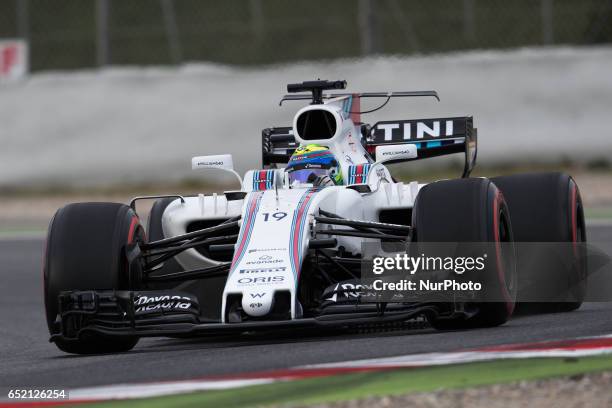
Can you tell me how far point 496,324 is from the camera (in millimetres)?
7938

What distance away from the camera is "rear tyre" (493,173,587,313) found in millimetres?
9422

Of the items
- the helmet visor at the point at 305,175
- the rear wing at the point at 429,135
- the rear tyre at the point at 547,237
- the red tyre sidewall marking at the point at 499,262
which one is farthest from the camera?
the rear wing at the point at 429,135

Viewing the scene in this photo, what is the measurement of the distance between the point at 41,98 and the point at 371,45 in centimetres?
509

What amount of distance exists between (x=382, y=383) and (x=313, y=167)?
3.66 metres

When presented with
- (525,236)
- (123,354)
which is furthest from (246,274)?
(525,236)

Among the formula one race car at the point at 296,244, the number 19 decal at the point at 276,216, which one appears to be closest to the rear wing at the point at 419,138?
the formula one race car at the point at 296,244

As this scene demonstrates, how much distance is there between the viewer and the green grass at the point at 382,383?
18.5 feet

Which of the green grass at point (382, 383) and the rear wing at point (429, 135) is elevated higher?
the rear wing at point (429, 135)

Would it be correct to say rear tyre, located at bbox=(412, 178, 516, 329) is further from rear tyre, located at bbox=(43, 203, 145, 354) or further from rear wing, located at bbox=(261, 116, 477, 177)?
rear wing, located at bbox=(261, 116, 477, 177)

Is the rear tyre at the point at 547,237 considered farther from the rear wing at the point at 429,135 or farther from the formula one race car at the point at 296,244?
the rear wing at the point at 429,135

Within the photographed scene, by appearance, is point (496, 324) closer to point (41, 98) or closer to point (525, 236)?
point (525, 236)

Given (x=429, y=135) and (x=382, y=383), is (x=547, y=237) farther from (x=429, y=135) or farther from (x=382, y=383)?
(x=382, y=383)

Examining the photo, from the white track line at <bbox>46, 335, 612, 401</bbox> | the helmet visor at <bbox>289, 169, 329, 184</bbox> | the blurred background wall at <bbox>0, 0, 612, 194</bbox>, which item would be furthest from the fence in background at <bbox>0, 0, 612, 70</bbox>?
A: the white track line at <bbox>46, 335, 612, 401</bbox>

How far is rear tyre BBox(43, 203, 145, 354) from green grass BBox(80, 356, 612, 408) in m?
2.27
